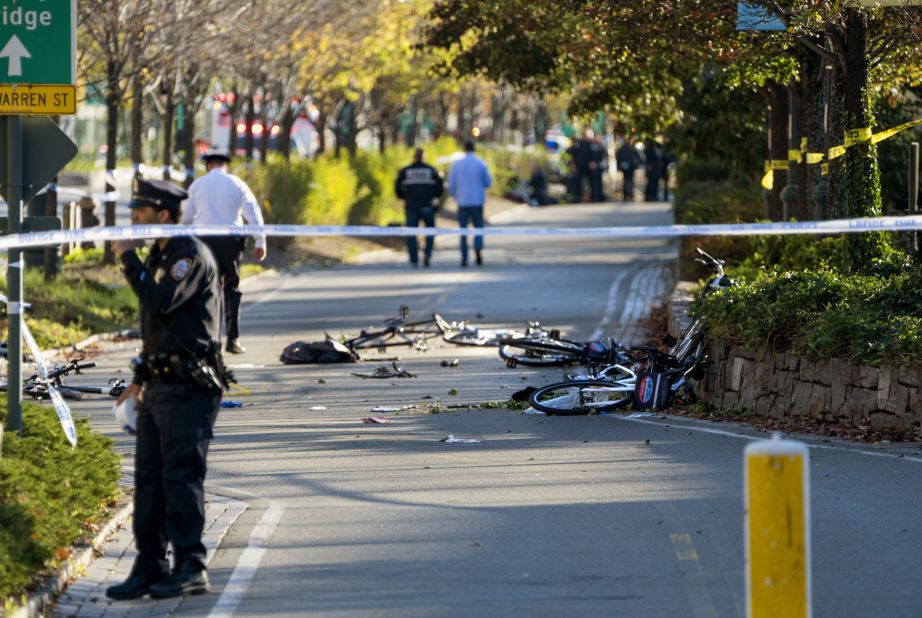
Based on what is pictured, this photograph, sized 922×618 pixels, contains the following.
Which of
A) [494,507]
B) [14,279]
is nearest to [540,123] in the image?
[14,279]

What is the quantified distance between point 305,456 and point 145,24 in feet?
34.2

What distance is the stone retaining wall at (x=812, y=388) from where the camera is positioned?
1045 centimetres

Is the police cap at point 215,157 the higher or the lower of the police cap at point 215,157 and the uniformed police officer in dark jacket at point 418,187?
the higher

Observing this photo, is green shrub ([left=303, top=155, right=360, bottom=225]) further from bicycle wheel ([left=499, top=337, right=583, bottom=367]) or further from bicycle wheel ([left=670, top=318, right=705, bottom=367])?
bicycle wheel ([left=670, top=318, right=705, bottom=367])

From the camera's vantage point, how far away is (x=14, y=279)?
910cm

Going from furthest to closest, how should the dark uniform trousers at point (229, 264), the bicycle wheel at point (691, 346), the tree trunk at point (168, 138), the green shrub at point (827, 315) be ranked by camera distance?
the tree trunk at point (168, 138)
the dark uniform trousers at point (229, 264)
the bicycle wheel at point (691, 346)
the green shrub at point (827, 315)

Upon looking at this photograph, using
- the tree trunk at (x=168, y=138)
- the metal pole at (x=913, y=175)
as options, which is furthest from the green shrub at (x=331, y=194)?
the metal pole at (x=913, y=175)

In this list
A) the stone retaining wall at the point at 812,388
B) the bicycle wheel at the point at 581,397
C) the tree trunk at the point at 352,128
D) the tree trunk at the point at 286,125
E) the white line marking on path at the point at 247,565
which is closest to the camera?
the white line marking on path at the point at 247,565

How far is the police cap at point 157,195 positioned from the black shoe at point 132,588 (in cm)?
162

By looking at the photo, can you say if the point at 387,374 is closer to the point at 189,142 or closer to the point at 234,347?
the point at 234,347

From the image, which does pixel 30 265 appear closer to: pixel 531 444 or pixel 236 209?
pixel 236 209

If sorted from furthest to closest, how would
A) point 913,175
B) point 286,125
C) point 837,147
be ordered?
1. point 286,125
2. point 837,147
3. point 913,175

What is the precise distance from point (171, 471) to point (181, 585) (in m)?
0.49

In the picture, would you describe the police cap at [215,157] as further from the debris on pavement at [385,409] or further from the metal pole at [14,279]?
the metal pole at [14,279]
